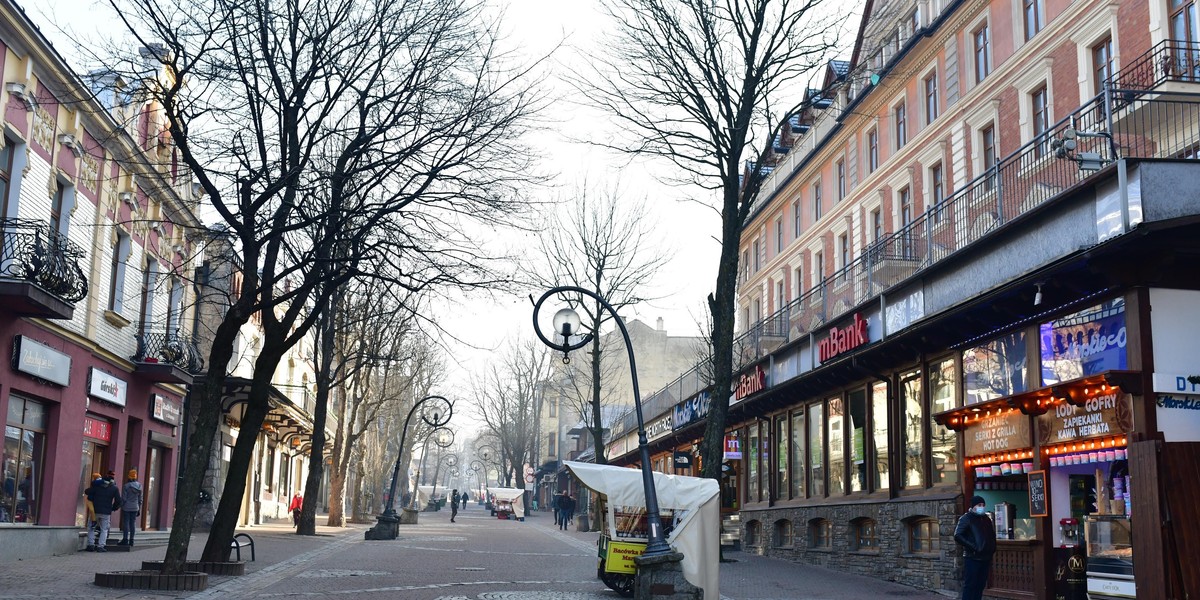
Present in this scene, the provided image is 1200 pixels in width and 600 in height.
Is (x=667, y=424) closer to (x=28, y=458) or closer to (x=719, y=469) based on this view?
(x=719, y=469)

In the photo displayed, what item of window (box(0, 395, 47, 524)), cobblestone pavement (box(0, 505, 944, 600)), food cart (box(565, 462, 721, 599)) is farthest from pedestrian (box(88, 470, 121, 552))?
food cart (box(565, 462, 721, 599))

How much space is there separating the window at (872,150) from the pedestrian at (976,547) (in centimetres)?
1684

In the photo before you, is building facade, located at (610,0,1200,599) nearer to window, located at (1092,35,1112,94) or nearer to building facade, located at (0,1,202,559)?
window, located at (1092,35,1112,94)

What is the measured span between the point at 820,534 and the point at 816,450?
77.1 inches

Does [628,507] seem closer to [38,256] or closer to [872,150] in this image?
[38,256]

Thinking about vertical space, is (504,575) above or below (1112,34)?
below

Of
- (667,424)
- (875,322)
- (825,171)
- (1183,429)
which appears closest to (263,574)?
(875,322)

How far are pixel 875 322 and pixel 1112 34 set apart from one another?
6.35 m

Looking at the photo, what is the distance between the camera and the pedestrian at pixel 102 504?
2162 cm

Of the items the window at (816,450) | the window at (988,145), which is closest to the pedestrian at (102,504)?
the window at (816,450)

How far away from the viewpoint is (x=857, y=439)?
22.7 metres

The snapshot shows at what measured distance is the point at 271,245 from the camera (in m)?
18.4

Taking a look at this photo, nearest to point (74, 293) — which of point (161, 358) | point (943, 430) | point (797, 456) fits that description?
point (161, 358)

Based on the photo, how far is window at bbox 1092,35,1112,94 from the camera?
63.4 ft
